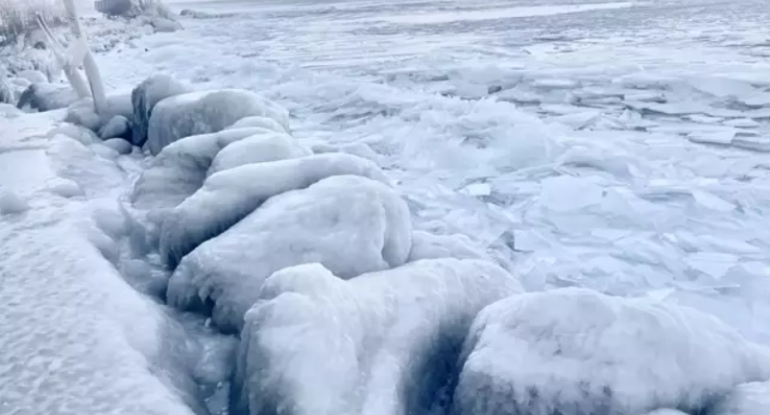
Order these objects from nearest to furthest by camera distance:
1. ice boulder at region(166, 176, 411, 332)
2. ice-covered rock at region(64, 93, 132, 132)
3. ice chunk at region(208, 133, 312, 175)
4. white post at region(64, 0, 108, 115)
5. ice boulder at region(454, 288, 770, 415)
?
Result: ice boulder at region(454, 288, 770, 415), ice boulder at region(166, 176, 411, 332), ice chunk at region(208, 133, 312, 175), ice-covered rock at region(64, 93, 132, 132), white post at region(64, 0, 108, 115)

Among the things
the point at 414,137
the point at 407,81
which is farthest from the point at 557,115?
the point at 407,81

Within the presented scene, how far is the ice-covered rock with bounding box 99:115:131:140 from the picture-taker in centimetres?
616

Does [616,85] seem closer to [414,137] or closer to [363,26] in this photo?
[414,137]

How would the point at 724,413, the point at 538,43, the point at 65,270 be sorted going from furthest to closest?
the point at 538,43, the point at 65,270, the point at 724,413

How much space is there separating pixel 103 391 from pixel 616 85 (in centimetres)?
667

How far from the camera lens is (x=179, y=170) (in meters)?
4.00

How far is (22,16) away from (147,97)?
32.5ft

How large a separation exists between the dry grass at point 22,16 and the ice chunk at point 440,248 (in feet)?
38.9

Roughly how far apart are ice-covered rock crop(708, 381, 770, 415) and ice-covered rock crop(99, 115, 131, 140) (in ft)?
18.5

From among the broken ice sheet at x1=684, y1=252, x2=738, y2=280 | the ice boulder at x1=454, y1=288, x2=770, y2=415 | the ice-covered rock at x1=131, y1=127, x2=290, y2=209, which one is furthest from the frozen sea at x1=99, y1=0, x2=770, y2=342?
the ice-covered rock at x1=131, y1=127, x2=290, y2=209

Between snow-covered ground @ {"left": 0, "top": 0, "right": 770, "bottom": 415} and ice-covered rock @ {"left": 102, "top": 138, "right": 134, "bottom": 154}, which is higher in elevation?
snow-covered ground @ {"left": 0, "top": 0, "right": 770, "bottom": 415}

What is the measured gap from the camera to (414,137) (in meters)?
5.77

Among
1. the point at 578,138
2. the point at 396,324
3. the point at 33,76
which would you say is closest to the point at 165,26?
the point at 33,76

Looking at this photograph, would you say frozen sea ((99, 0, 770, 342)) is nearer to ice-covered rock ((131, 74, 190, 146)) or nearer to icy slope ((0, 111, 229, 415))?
ice-covered rock ((131, 74, 190, 146))
